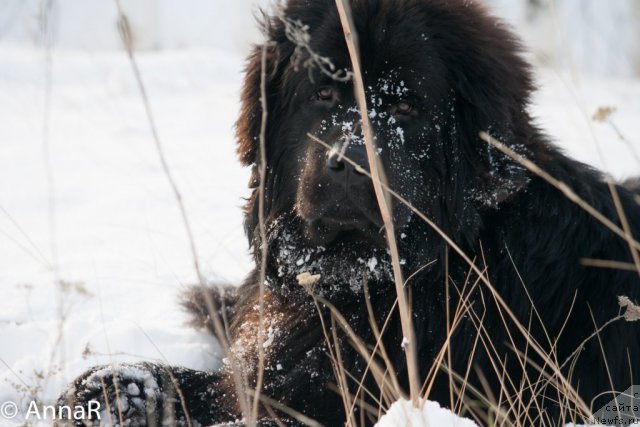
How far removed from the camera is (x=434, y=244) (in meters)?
3.12

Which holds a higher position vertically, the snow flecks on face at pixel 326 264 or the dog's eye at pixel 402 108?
the dog's eye at pixel 402 108

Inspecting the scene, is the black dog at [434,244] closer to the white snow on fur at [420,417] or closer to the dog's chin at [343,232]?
the dog's chin at [343,232]

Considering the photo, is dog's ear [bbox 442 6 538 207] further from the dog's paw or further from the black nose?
the dog's paw

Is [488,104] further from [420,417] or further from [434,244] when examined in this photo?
[420,417]

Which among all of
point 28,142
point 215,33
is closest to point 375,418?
point 28,142

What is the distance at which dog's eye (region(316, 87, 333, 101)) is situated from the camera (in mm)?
3187

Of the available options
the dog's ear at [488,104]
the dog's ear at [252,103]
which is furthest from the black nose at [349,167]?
the dog's ear at [252,103]

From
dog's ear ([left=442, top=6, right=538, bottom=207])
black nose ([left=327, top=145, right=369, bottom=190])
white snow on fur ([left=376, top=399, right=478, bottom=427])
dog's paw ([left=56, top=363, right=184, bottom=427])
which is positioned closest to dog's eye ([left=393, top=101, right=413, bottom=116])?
dog's ear ([left=442, top=6, right=538, bottom=207])

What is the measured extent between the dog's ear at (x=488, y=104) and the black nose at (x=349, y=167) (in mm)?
598

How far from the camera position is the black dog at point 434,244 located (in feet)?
9.89

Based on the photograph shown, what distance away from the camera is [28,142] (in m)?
7.89

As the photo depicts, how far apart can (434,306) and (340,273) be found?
1.42 ft

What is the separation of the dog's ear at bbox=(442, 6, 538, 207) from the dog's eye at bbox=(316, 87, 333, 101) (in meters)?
0.53

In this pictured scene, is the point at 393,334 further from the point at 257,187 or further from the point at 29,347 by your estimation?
the point at 29,347
